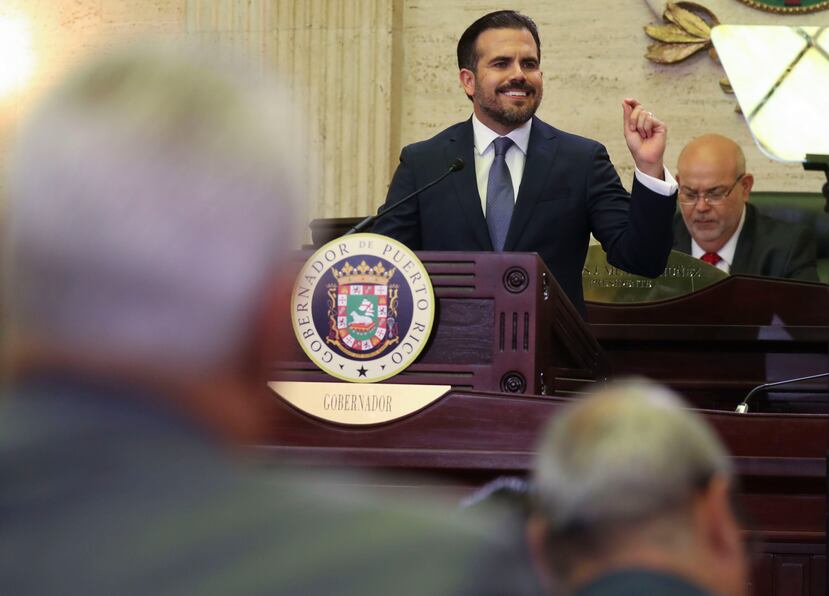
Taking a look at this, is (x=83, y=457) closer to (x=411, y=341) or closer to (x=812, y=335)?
(x=411, y=341)

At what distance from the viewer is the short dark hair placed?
13.7ft

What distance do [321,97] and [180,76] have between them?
257 inches

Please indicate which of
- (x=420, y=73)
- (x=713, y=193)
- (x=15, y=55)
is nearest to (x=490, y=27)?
(x=713, y=193)

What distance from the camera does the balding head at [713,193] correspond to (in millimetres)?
5723

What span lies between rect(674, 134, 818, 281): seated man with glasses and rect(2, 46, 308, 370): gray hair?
5044 mm

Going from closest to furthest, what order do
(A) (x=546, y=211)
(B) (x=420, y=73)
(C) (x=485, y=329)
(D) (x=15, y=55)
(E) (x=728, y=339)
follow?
1. (C) (x=485, y=329)
2. (A) (x=546, y=211)
3. (E) (x=728, y=339)
4. (B) (x=420, y=73)
5. (D) (x=15, y=55)

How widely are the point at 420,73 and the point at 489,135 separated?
11.3 feet

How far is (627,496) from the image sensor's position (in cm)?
95

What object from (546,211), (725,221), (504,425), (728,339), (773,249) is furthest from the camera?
(725,221)

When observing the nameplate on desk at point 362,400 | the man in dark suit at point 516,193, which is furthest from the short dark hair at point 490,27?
the nameplate on desk at point 362,400

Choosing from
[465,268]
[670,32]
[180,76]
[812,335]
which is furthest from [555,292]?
[670,32]

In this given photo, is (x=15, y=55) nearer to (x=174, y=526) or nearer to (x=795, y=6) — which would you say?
(x=795, y=6)

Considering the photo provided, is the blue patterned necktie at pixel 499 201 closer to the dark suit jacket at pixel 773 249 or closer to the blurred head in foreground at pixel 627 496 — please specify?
the dark suit jacket at pixel 773 249

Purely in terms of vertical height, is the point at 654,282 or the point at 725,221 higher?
the point at 725,221
